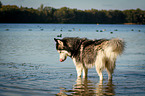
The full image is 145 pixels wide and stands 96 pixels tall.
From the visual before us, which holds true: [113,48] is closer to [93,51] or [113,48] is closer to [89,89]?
[93,51]

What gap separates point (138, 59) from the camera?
16000 millimetres

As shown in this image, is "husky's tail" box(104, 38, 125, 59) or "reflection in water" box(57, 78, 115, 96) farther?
"husky's tail" box(104, 38, 125, 59)

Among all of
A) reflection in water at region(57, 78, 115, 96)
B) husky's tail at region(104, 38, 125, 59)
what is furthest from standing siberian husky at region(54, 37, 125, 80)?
reflection in water at region(57, 78, 115, 96)

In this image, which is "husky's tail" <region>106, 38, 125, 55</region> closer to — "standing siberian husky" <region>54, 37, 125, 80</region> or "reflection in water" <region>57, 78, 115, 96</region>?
"standing siberian husky" <region>54, 37, 125, 80</region>

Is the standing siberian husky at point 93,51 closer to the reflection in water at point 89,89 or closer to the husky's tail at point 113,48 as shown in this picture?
the husky's tail at point 113,48

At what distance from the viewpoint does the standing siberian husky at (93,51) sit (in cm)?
923

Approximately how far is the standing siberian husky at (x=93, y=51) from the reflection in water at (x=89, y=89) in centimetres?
60

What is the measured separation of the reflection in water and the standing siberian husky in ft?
1.95

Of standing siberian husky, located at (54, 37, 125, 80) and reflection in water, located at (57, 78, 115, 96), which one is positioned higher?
standing siberian husky, located at (54, 37, 125, 80)

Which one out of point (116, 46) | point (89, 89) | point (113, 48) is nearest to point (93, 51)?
point (113, 48)

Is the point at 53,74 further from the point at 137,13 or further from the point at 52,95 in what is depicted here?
the point at 137,13

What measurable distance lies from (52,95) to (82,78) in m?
2.74

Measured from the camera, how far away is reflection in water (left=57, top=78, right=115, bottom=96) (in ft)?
27.4

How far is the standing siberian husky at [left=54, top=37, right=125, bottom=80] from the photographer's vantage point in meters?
9.23
